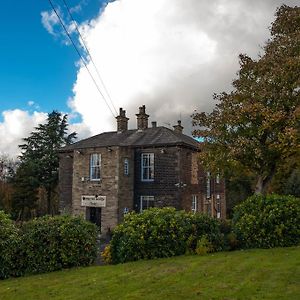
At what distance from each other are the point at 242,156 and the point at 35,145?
3311cm

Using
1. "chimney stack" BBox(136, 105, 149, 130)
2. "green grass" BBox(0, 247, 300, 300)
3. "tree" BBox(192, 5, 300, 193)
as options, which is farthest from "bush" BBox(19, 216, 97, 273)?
"chimney stack" BBox(136, 105, 149, 130)

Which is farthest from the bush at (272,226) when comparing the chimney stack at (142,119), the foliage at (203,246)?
the chimney stack at (142,119)

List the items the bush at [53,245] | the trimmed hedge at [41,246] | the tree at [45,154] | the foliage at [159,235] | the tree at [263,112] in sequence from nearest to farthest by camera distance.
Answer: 1. the trimmed hedge at [41,246]
2. the bush at [53,245]
3. the foliage at [159,235]
4. the tree at [263,112]
5. the tree at [45,154]

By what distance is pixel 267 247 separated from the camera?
46.8 feet

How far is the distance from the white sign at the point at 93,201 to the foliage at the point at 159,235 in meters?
16.2

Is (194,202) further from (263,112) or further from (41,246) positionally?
(41,246)

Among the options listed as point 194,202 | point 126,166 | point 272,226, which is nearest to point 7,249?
point 272,226

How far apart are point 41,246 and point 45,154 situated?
32746 millimetres

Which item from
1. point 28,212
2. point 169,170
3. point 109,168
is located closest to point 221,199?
point 169,170

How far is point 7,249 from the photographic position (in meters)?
12.4

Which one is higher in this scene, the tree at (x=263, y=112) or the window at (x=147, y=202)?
the tree at (x=263, y=112)

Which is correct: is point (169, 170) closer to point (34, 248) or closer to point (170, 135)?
point (170, 135)

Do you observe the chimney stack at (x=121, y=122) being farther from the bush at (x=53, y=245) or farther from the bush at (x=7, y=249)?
the bush at (x=7, y=249)

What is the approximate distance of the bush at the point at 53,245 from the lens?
12.6 m
